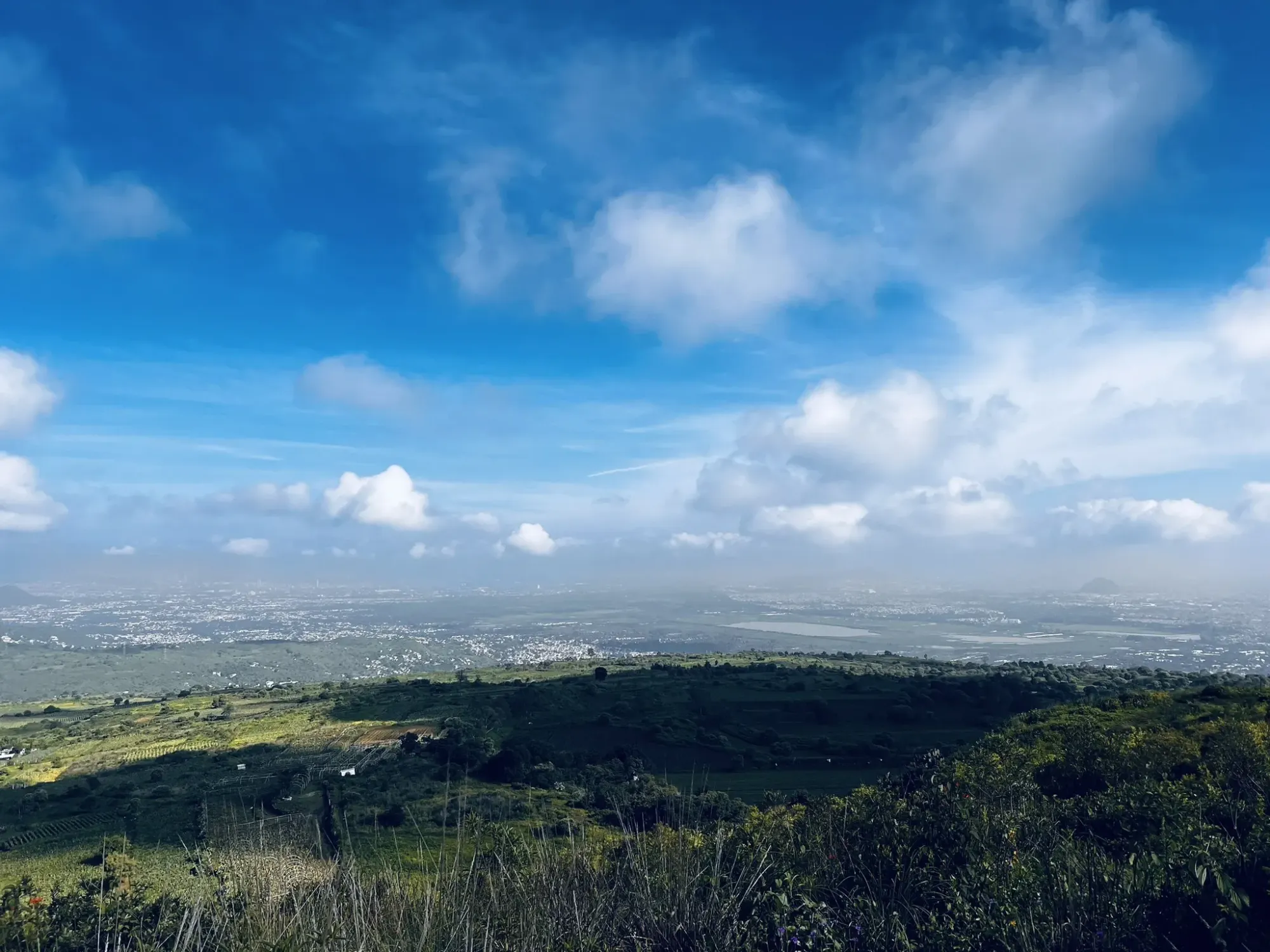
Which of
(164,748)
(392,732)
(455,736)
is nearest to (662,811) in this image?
(455,736)

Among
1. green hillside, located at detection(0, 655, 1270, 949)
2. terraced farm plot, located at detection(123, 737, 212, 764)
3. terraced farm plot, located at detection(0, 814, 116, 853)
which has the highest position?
green hillside, located at detection(0, 655, 1270, 949)

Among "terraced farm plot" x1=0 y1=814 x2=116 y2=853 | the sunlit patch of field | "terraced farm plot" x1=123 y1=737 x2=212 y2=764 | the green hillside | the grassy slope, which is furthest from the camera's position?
the sunlit patch of field

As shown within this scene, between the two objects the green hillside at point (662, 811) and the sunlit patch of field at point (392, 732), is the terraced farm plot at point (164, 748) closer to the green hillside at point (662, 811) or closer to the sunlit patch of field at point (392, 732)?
the green hillside at point (662, 811)

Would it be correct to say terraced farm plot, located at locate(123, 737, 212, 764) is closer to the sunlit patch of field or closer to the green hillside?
the green hillside

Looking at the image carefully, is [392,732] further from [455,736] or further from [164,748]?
[164,748]

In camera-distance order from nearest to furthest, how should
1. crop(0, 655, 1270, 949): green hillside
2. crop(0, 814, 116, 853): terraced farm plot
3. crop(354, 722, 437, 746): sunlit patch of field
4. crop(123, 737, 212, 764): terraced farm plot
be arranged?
1. crop(0, 655, 1270, 949): green hillside
2. crop(0, 814, 116, 853): terraced farm plot
3. crop(123, 737, 212, 764): terraced farm plot
4. crop(354, 722, 437, 746): sunlit patch of field

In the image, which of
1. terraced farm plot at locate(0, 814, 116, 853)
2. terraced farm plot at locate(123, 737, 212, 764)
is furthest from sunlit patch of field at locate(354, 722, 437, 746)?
terraced farm plot at locate(0, 814, 116, 853)

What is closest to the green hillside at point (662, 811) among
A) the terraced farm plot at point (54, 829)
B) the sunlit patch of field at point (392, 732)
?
the terraced farm plot at point (54, 829)

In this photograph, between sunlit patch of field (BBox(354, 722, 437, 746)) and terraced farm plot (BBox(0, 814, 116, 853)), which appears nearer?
terraced farm plot (BBox(0, 814, 116, 853))
